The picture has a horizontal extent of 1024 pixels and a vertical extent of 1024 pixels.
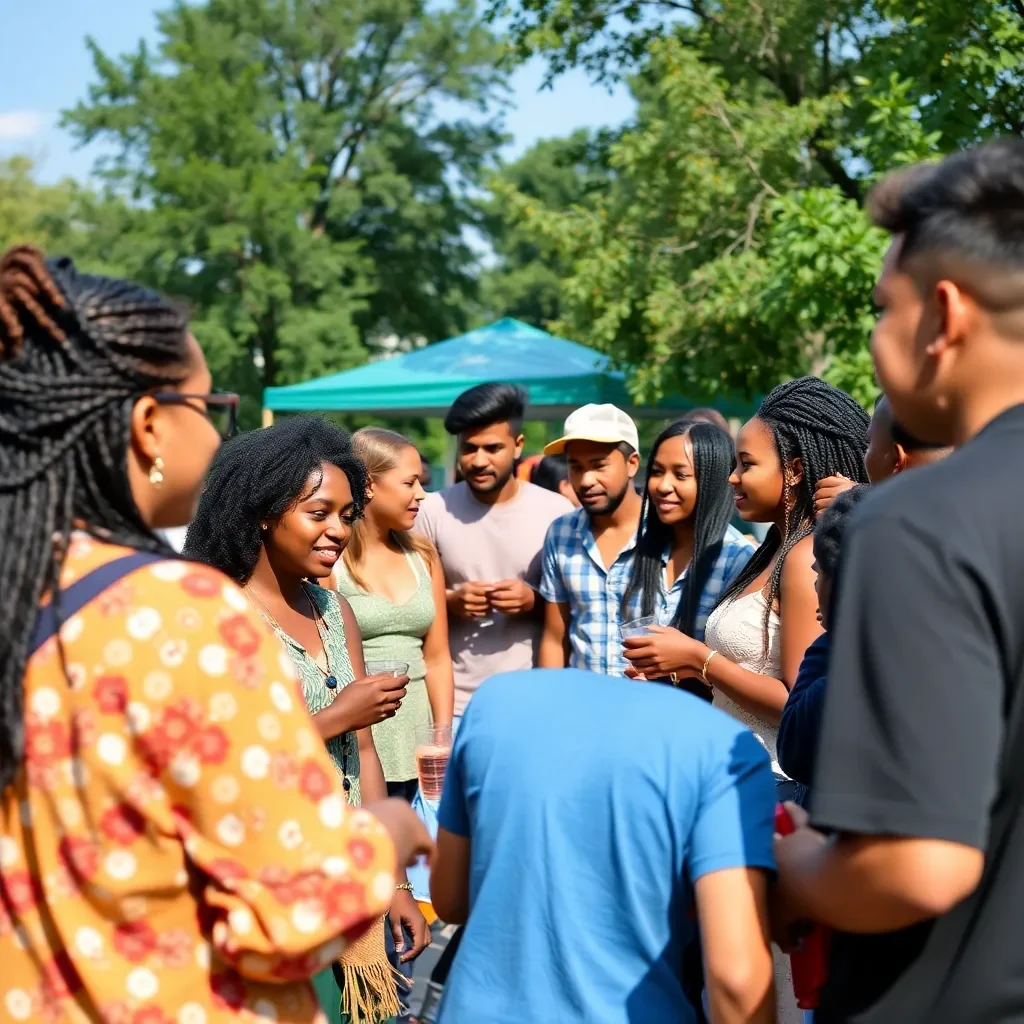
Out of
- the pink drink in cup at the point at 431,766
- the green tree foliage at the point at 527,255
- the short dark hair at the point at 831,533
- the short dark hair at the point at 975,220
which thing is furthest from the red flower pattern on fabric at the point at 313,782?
the green tree foliage at the point at 527,255

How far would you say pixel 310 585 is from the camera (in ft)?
12.3

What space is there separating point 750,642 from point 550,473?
16.2 feet

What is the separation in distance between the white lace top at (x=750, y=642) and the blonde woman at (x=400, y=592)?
157cm

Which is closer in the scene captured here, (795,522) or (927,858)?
(927,858)

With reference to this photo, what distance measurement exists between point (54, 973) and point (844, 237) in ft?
27.3

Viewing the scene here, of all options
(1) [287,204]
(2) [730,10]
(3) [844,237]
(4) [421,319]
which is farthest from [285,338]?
(3) [844,237]

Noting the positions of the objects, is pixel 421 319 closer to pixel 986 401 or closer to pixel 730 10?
pixel 730 10

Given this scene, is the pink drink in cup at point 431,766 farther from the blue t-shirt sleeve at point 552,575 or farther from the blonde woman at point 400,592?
the blue t-shirt sleeve at point 552,575

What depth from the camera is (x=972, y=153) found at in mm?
1611

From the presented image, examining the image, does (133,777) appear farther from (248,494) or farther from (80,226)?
(80,226)

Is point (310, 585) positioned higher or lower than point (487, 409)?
lower

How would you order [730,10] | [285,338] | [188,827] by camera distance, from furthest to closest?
[285,338]
[730,10]
[188,827]

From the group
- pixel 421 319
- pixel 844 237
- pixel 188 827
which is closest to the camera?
pixel 188 827

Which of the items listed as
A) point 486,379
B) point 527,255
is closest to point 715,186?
point 486,379
